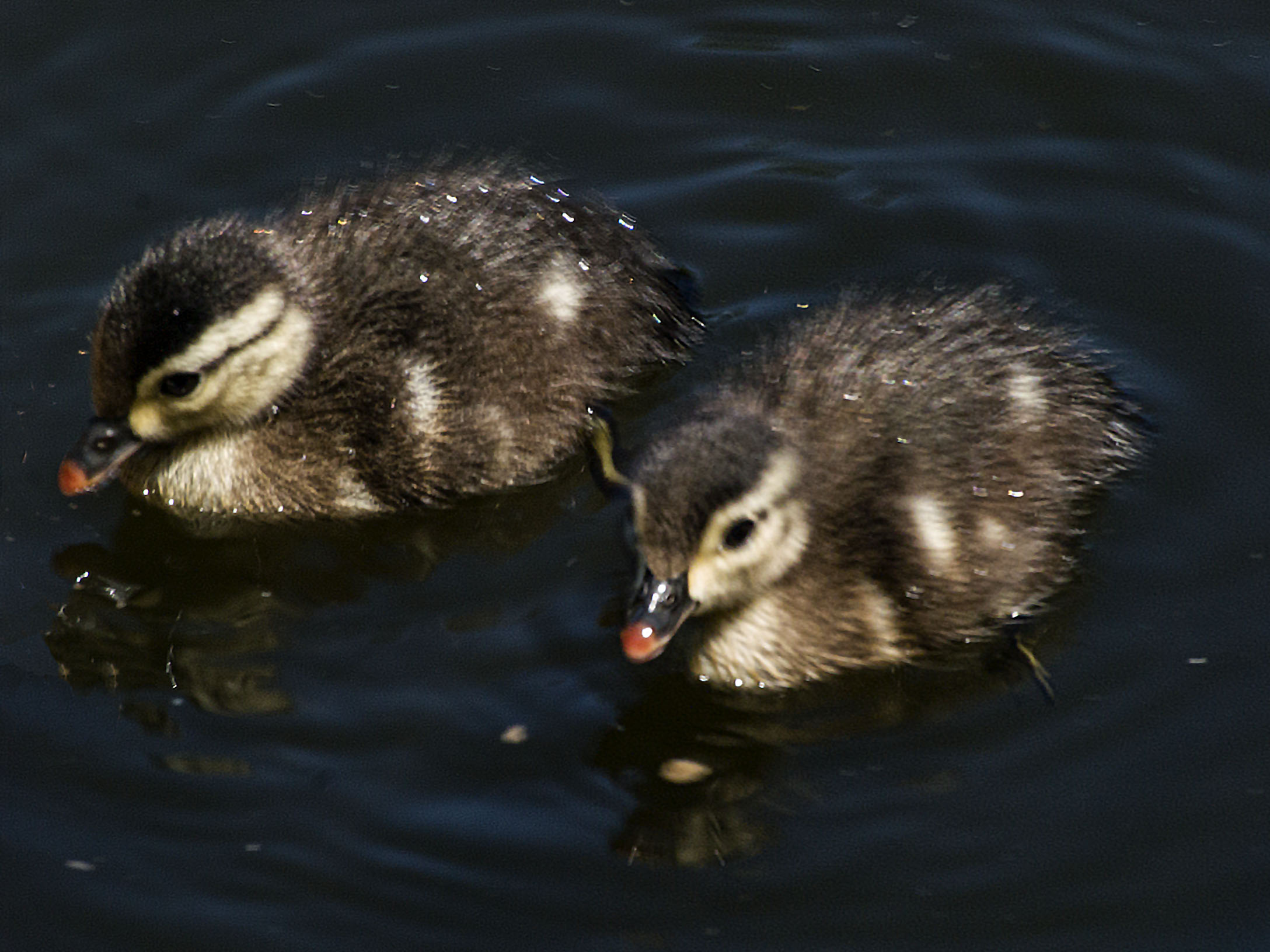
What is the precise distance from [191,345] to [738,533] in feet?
5.04

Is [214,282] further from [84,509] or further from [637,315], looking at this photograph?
[637,315]

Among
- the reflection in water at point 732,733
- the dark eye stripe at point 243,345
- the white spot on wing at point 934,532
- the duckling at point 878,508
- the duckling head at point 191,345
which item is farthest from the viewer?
the dark eye stripe at point 243,345

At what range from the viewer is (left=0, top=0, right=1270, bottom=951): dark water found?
4125 mm

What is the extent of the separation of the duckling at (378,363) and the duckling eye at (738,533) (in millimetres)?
1064

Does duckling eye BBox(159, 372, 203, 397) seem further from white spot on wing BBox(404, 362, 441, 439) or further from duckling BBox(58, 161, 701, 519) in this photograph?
white spot on wing BBox(404, 362, 441, 439)

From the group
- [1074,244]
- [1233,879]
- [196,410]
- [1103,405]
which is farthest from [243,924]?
[1074,244]

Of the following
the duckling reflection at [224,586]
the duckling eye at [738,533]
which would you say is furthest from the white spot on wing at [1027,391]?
the duckling reflection at [224,586]

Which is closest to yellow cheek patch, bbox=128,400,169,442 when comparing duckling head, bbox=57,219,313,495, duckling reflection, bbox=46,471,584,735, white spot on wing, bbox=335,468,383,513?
duckling head, bbox=57,219,313,495

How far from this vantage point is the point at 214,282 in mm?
4734

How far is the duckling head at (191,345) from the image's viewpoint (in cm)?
472

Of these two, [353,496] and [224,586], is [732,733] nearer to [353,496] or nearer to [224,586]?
[353,496]

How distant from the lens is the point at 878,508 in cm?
457

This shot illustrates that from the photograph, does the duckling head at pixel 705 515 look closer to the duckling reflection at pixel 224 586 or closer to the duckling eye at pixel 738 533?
the duckling eye at pixel 738 533

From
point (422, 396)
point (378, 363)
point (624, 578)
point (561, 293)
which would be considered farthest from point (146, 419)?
point (624, 578)
